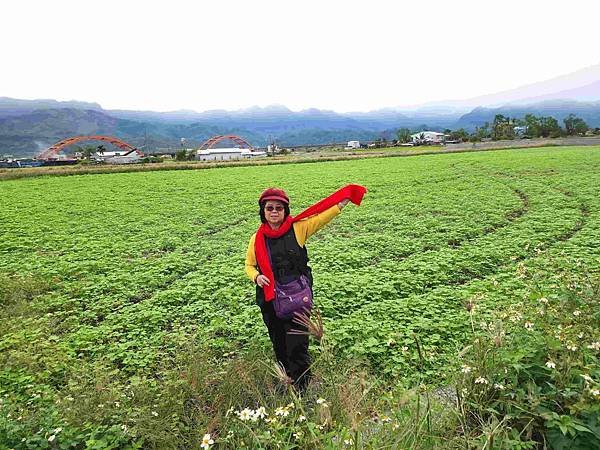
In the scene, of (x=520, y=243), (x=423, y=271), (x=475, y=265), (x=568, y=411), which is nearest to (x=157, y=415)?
(x=568, y=411)

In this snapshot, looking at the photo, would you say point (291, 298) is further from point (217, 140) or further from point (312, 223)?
point (217, 140)

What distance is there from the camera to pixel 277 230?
361 cm

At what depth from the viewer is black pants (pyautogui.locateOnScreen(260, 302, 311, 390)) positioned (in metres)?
3.69

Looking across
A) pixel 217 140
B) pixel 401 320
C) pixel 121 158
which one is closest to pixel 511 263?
pixel 401 320

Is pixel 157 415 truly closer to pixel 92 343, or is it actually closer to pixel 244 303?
pixel 92 343

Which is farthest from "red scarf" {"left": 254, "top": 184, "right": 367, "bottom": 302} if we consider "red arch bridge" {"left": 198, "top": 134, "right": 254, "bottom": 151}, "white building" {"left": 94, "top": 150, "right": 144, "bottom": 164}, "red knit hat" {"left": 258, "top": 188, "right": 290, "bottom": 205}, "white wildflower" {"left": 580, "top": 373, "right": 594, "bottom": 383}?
"red arch bridge" {"left": 198, "top": 134, "right": 254, "bottom": 151}

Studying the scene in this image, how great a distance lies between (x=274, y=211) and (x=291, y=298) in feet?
2.52

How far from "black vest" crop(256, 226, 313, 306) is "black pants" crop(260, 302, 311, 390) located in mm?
304

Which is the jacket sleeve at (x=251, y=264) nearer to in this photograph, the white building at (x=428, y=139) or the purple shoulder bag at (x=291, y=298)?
the purple shoulder bag at (x=291, y=298)

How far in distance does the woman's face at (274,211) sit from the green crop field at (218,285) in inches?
55.2

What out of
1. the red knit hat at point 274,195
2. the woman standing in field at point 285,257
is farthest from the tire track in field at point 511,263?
the red knit hat at point 274,195

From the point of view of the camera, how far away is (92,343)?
517cm

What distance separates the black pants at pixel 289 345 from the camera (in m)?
3.69

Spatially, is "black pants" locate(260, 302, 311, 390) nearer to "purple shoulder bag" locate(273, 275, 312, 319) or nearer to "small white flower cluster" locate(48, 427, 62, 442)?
"purple shoulder bag" locate(273, 275, 312, 319)
